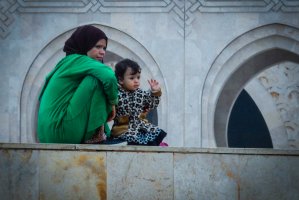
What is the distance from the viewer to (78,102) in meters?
5.42

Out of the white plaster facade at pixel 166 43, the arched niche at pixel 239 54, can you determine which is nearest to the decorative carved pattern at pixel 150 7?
the white plaster facade at pixel 166 43

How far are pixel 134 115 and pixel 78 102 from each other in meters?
0.52

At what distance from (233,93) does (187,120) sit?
2.33ft

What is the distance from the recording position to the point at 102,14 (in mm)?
10039

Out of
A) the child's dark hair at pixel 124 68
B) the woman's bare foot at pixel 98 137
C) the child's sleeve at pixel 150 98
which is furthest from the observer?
the child's dark hair at pixel 124 68

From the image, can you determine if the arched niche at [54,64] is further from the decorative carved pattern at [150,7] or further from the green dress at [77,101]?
the green dress at [77,101]

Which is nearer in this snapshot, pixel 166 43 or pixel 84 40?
pixel 84 40

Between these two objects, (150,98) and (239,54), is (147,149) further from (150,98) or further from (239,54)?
(239,54)

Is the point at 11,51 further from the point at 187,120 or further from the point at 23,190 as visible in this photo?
the point at 23,190

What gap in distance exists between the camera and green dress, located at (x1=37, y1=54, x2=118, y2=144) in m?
5.43

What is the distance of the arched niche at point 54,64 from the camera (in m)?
9.94

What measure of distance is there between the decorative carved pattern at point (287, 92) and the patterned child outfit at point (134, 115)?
6167mm

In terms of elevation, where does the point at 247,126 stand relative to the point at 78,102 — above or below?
above

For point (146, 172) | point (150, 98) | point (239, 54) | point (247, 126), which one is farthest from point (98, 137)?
point (247, 126)
